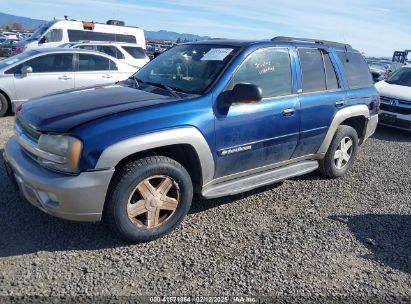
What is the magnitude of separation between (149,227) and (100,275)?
2.05 feet

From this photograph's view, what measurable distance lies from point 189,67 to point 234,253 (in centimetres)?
198

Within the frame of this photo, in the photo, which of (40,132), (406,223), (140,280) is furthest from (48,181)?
(406,223)

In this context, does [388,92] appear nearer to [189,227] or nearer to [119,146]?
[189,227]

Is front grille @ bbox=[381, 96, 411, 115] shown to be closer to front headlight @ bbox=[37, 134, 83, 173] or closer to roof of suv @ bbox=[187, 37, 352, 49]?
roof of suv @ bbox=[187, 37, 352, 49]

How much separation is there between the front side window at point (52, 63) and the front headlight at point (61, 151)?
18.2ft

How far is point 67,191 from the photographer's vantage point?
2893mm

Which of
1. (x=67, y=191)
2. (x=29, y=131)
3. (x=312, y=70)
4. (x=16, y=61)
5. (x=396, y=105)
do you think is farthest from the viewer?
(x=396, y=105)

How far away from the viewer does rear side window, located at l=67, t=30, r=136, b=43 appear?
16156 mm

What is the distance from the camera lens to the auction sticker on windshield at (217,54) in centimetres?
387

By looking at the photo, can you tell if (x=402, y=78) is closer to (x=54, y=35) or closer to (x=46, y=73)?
(x=46, y=73)

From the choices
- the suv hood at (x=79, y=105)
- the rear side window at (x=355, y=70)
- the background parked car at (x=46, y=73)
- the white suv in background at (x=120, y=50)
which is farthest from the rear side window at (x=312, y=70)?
the white suv in background at (x=120, y=50)

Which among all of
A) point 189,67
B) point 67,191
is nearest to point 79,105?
point 67,191

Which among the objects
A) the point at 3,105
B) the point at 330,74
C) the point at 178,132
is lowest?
the point at 3,105

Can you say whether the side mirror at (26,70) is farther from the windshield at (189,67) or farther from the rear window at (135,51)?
the rear window at (135,51)
